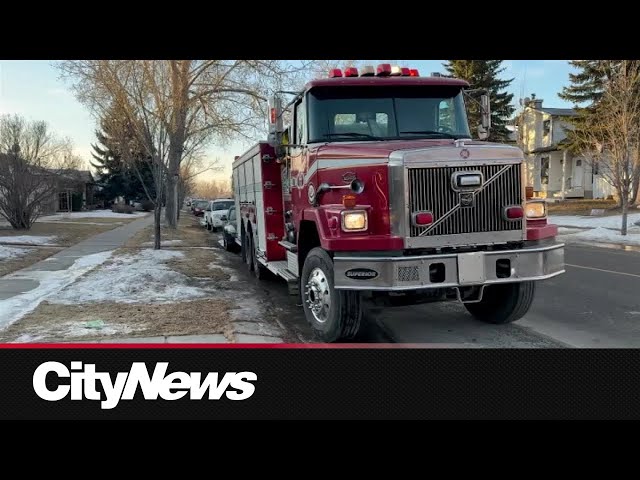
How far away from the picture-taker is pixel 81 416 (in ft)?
10.2

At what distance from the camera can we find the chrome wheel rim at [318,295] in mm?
5145

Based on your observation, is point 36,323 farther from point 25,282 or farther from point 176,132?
point 176,132

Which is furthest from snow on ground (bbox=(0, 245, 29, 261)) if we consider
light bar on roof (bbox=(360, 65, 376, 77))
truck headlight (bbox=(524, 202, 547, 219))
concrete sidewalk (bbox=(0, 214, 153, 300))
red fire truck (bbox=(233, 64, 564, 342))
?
truck headlight (bbox=(524, 202, 547, 219))

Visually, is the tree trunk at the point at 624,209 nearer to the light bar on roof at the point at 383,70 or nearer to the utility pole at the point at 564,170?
the utility pole at the point at 564,170

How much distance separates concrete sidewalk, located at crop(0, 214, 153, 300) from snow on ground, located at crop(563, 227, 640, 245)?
1339 cm

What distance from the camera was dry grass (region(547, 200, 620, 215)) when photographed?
732 inches

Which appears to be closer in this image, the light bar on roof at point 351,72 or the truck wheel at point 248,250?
the light bar on roof at point 351,72

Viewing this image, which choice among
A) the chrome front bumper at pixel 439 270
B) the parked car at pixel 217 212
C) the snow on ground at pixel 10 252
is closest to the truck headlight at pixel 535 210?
the chrome front bumper at pixel 439 270

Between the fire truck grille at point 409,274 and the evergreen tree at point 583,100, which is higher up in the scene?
the evergreen tree at point 583,100

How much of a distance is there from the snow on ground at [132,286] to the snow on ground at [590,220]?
1384 centimetres

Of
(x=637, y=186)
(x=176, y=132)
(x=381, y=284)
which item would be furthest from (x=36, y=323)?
(x=637, y=186)

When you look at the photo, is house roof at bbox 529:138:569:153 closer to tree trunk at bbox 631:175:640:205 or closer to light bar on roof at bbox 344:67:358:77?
tree trunk at bbox 631:175:640:205

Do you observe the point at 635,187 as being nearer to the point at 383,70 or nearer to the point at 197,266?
the point at 197,266

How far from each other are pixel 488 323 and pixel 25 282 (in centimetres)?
715
